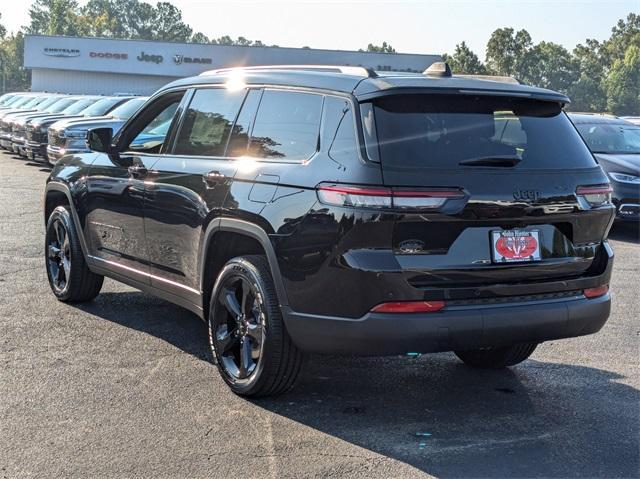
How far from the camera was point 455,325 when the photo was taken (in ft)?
13.4

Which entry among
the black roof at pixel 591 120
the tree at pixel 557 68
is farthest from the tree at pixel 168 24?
the black roof at pixel 591 120

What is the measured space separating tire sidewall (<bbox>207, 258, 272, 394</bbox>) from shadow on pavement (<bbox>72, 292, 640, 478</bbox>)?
0.46ft

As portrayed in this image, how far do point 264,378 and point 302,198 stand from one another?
3.44 ft

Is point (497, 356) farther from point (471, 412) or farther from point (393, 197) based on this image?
point (393, 197)

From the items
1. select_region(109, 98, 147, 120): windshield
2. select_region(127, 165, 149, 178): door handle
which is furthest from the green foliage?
select_region(127, 165, 149, 178): door handle

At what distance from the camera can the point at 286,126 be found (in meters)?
4.71

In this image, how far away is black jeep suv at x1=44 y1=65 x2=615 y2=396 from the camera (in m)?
4.05

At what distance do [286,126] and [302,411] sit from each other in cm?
160

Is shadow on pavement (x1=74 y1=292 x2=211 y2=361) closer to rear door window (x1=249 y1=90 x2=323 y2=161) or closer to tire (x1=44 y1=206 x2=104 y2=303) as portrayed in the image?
tire (x1=44 y1=206 x2=104 y2=303)

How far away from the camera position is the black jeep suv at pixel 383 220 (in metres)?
4.05

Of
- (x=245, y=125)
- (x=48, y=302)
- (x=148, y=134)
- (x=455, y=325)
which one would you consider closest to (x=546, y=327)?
(x=455, y=325)

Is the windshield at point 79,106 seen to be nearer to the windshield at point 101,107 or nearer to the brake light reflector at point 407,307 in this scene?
the windshield at point 101,107

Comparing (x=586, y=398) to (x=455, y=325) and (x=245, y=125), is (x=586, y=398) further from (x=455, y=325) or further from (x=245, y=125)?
(x=245, y=125)

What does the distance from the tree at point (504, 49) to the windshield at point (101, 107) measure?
259 feet
